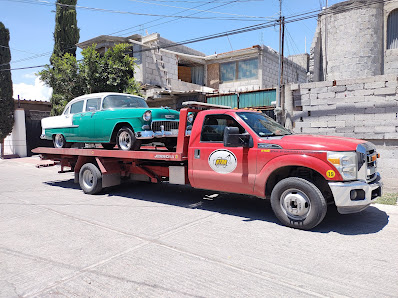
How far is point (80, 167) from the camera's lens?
854 cm

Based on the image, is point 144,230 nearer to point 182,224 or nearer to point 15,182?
point 182,224

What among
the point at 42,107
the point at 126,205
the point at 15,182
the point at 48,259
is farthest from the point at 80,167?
the point at 42,107

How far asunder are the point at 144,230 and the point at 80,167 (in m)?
4.34

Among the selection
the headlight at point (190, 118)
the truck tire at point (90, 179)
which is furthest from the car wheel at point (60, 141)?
the headlight at point (190, 118)

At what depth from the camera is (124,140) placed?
7590mm

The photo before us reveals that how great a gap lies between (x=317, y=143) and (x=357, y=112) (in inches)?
199

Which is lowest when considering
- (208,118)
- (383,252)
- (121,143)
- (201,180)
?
(383,252)

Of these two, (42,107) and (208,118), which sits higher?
(42,107)

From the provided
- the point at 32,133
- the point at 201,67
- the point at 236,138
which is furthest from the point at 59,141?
the point at 201,67

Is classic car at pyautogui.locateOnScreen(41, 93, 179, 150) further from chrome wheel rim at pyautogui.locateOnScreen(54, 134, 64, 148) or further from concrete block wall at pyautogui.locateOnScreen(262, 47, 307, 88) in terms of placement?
concrete block wall at pyautogui.locateOnScreen(262, 47, 307, 88)

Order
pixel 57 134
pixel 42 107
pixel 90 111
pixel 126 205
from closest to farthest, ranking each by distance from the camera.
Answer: pixel 126 205, pixel 90 111, pixel 57 134, pixel 42 107

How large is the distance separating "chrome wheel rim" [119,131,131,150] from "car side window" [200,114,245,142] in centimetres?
227

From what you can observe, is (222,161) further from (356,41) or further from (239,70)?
(239,70)

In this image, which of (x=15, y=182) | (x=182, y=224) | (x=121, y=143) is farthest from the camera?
(x=15, y=182)
